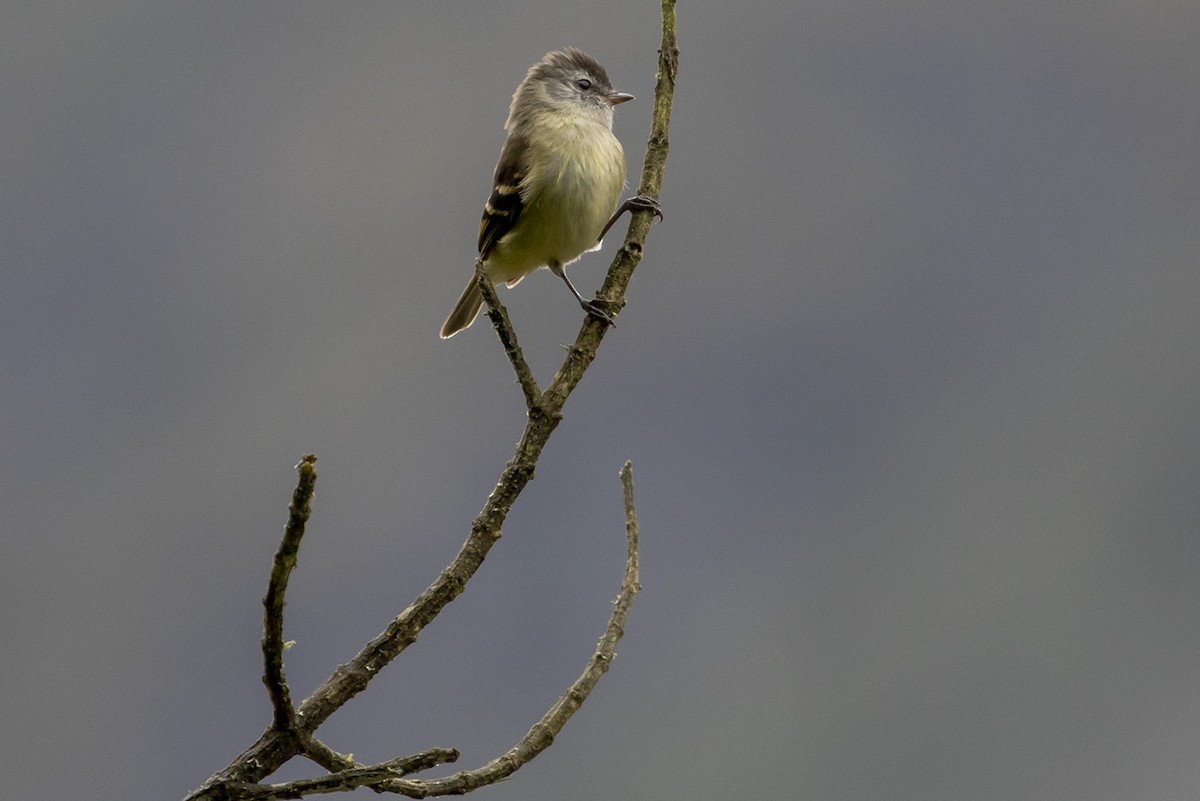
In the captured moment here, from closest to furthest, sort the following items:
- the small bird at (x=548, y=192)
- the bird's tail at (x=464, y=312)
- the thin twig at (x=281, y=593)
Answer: the thin twig at (x=281, y=593) < the small bird at (x=548, y=192) < the bird's tail at (x=464, y=312)

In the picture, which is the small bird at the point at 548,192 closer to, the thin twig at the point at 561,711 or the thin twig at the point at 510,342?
the thin twig at the point at 510,342

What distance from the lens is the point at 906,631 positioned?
123375 millimetres

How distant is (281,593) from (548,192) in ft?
15.7

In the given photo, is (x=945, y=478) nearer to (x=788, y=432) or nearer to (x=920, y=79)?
(x=788, y=432)

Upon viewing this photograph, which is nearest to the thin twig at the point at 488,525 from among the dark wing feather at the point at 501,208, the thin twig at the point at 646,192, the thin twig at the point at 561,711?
the thin twig at the point at 646,192

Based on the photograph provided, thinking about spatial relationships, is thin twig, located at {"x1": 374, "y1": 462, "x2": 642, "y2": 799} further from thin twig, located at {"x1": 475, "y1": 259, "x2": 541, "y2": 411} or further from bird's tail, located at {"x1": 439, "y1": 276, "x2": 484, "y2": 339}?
bird's tail, located at {"x1": 439, "y1": 276, "x2": 484, "y2": 339}

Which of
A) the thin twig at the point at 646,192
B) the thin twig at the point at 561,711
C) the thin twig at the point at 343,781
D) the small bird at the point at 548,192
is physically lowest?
the thin twig at the point at 343,781

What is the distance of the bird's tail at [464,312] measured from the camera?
819cm

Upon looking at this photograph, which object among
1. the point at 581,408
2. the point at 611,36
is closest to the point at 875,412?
the point at 581,408

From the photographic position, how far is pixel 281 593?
3068mm

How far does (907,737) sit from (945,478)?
45949 millimetres

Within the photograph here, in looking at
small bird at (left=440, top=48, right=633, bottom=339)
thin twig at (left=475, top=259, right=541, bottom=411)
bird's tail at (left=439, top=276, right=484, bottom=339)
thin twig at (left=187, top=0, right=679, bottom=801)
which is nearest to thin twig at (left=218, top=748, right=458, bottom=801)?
thin twig at (left=187, top=0, right=679, bottom=801)

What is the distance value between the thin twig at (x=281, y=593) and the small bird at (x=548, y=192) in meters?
4.15

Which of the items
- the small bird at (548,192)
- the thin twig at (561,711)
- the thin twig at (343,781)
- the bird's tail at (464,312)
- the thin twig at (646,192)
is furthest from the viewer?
the bird's tail at (464,312)
